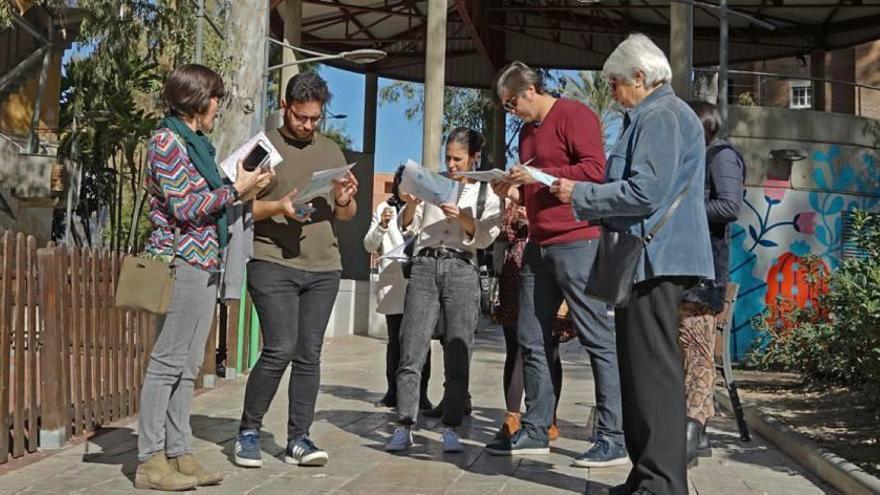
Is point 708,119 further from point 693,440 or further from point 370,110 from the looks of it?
point 370,110

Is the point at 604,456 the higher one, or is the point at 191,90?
the point at 191,90

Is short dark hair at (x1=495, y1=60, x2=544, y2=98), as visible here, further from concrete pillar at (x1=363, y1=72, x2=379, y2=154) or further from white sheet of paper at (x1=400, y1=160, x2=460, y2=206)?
concrete pillar at (x1=363, y1=72, x2=379, y2=154)

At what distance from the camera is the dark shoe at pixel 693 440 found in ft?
20.1

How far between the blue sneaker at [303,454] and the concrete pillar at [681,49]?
12.9 meters

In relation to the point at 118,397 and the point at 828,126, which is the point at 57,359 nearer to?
the point at 118,397

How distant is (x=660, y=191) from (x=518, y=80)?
1837 mm

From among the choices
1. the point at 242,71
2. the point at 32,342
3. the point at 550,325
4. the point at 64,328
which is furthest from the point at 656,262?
the point at 242,71

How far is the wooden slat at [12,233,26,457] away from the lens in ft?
19.5

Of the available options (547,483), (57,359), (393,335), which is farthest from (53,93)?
(547,483)

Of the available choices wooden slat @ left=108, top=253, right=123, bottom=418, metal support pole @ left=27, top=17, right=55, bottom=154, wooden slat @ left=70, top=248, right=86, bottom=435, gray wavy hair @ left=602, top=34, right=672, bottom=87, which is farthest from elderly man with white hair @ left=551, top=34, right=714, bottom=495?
metal support pole @ left=27, top=17, right=55, bottom=154

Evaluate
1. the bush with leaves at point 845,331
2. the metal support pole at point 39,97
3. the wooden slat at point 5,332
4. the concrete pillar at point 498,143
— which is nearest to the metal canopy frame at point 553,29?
the concrete pillar at point 498,143

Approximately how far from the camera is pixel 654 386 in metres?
4.56

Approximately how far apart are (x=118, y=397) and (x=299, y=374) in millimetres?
2219

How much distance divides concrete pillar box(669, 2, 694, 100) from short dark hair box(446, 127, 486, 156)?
11.3 metres
